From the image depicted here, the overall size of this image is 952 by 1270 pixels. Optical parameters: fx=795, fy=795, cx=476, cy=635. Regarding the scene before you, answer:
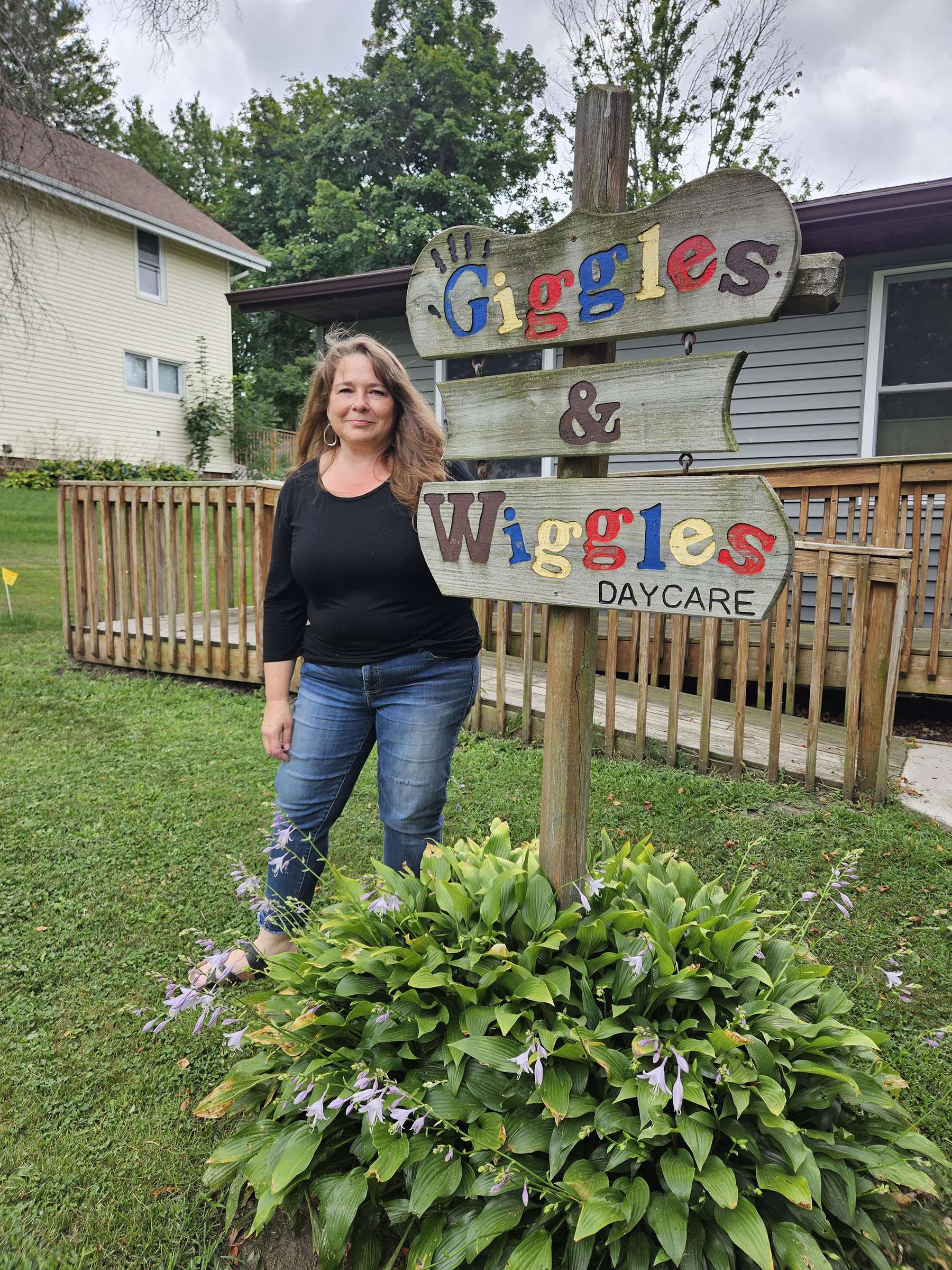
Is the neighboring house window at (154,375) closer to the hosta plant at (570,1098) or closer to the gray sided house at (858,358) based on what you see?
the gray sided house at (858,358)

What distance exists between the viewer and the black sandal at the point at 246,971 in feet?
7.59

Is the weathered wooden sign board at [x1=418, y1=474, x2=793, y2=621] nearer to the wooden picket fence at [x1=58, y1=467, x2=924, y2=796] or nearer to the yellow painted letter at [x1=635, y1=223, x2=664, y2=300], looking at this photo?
the yellow painted letter at [x1=635, y1=223, x2=664, y2=300]

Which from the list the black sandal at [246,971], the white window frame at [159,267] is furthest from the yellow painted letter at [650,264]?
the white window frame at [159,267]

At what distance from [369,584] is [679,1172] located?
1.47 metres

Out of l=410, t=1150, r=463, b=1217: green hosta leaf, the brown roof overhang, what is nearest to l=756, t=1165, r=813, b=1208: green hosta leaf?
l=410, t=1150, r=463, b=1217: green hosta leaf

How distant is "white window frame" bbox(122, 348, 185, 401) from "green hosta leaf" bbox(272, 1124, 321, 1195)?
1808cm

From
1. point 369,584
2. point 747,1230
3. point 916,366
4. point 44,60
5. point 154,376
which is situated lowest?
point 747,1230

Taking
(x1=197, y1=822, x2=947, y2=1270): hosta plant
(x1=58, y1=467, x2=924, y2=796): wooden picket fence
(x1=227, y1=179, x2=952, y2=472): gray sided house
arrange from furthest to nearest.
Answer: (x1=227, y1=179, x2=952, y2=472): gray sided house, (x1=58, y1=467, x2=924, y2=796): wooden picket fence, (x1=197, y1=822, x2=947, y2=1270): hosta plant

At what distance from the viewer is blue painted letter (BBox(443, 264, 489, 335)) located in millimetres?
1753

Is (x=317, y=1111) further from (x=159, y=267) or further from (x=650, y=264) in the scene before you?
(x=159, y=267)

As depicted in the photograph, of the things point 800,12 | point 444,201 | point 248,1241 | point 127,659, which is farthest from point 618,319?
point 444,201

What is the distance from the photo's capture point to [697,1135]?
1451 millimetres

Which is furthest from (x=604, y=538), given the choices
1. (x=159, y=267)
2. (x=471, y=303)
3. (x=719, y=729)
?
(x=159, y=267)

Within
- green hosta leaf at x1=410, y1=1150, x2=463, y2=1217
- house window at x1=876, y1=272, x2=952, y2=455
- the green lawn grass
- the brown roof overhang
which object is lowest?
the green lawn grass
